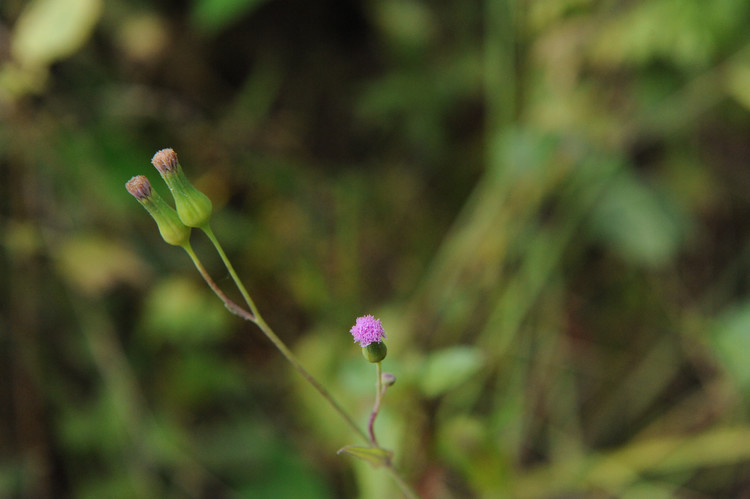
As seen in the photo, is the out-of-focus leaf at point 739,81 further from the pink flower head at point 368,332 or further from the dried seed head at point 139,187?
the dried seed head at point 139,187

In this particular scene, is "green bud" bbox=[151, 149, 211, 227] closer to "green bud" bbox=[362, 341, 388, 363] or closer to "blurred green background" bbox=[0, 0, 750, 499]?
"green bud" bbox=[362, 341, 388, 363]

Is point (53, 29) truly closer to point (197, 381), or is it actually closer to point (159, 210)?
point (159, 210)

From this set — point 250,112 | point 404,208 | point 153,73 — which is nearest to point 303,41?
point 250,112

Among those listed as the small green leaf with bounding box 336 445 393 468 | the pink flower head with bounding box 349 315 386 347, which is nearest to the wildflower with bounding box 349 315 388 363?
the pink flower head with bounding box 349 315 386 347

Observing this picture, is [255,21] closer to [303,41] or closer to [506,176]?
[303,41]

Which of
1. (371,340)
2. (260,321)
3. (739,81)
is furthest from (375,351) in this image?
(739,81)

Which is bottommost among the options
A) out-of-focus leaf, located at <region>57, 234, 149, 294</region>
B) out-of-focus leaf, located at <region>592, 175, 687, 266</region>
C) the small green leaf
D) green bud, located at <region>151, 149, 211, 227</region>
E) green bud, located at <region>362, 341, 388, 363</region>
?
the small green leaf
